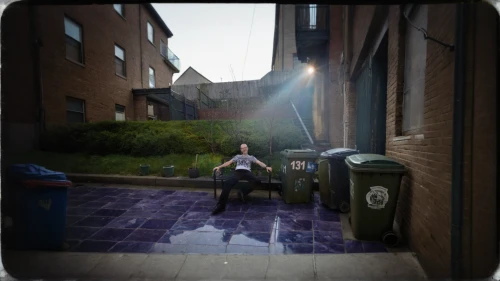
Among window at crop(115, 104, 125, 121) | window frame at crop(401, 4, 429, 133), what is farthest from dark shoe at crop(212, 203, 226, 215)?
window at crop(115, 104, 125, 121)

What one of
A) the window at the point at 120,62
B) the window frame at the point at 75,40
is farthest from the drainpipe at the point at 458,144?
the window at the point at 120,62

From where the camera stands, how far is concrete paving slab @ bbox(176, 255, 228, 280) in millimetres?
2457

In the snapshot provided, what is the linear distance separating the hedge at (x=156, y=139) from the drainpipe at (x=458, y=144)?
6.15 meters

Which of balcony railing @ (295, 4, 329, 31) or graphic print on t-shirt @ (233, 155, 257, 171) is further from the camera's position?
balcony railing @ (295, 4, 329, 31)

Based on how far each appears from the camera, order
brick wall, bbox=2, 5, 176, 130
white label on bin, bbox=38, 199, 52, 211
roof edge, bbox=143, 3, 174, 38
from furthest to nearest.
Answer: roof edge, bbox=143, 3, 174, 38
brick wall, bbox=2, 5, 176, 130
white label on bin, bbox=38, 199, 52, 211

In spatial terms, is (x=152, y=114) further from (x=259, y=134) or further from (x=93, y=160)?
(x=259, y=134)

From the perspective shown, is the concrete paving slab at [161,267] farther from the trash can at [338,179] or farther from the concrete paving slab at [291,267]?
the trash can at [338,179]

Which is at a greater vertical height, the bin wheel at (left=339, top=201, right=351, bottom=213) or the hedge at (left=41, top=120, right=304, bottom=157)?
the hedge at (left=41, top=120, right=304, bottom=157)

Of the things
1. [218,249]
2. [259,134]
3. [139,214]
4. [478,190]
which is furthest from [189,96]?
[478,190]

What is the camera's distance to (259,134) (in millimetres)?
8266

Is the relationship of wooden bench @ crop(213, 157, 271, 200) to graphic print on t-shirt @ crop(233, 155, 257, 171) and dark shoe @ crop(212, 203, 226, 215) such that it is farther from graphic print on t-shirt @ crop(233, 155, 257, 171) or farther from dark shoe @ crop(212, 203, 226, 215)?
dark shoe @ crop(212, 203, 226, 215)

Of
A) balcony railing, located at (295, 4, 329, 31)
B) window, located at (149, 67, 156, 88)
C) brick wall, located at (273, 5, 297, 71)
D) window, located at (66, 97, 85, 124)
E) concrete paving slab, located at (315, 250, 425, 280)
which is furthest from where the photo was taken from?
brick wall, located at (273, 5, 297, 71)

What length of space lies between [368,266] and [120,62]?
1692 cm

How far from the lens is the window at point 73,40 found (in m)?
10.5
